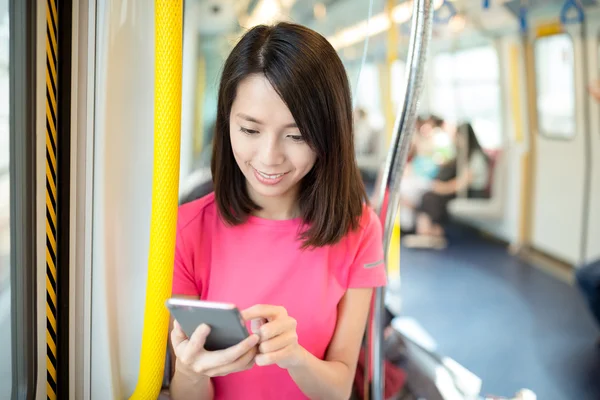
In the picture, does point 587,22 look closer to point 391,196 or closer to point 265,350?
point 391,196

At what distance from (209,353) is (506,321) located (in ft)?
15.9

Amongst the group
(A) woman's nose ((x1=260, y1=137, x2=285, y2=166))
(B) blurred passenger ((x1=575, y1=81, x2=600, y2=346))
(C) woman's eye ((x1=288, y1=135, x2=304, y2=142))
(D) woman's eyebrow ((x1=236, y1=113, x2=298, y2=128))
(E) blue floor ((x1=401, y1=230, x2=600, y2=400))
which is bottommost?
(E) blue floor ((x1=401, y1=230, x2=600, y2=400))

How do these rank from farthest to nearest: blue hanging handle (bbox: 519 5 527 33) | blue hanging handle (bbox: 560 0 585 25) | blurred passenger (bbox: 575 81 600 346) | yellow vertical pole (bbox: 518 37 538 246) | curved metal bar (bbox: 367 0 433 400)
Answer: yellow vertical pole (bbox: 518 37 538 246)
blue hanging handle (bbox: 519 5 527 33)
blue hanging handle (bbox: 560 0 585 25)
blurred passenger (bbox: 575 81 600 346)
curved metal bar (bbox: 367 0 433 400)

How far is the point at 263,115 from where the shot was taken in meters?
1.23

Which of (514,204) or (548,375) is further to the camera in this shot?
(514,204)

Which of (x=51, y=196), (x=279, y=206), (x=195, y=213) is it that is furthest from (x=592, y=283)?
(x=51, y=196)

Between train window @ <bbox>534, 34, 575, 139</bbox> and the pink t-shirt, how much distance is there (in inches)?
240

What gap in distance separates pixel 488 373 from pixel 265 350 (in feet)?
12.0

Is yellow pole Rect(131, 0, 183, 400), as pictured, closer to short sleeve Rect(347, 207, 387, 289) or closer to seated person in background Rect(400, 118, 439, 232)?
short sleeve Rect(347, 207, 387, 289)

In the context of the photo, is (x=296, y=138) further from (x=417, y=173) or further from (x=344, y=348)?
(x=417, y=173)

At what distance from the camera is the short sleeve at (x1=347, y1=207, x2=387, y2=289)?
4.90 feet

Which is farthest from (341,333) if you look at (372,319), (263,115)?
(263,115)

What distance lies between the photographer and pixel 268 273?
146 cm

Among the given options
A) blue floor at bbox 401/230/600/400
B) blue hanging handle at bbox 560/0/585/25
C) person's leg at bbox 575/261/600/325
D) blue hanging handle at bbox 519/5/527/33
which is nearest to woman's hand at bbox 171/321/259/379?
blue floor at bbox 401/230/600/400
